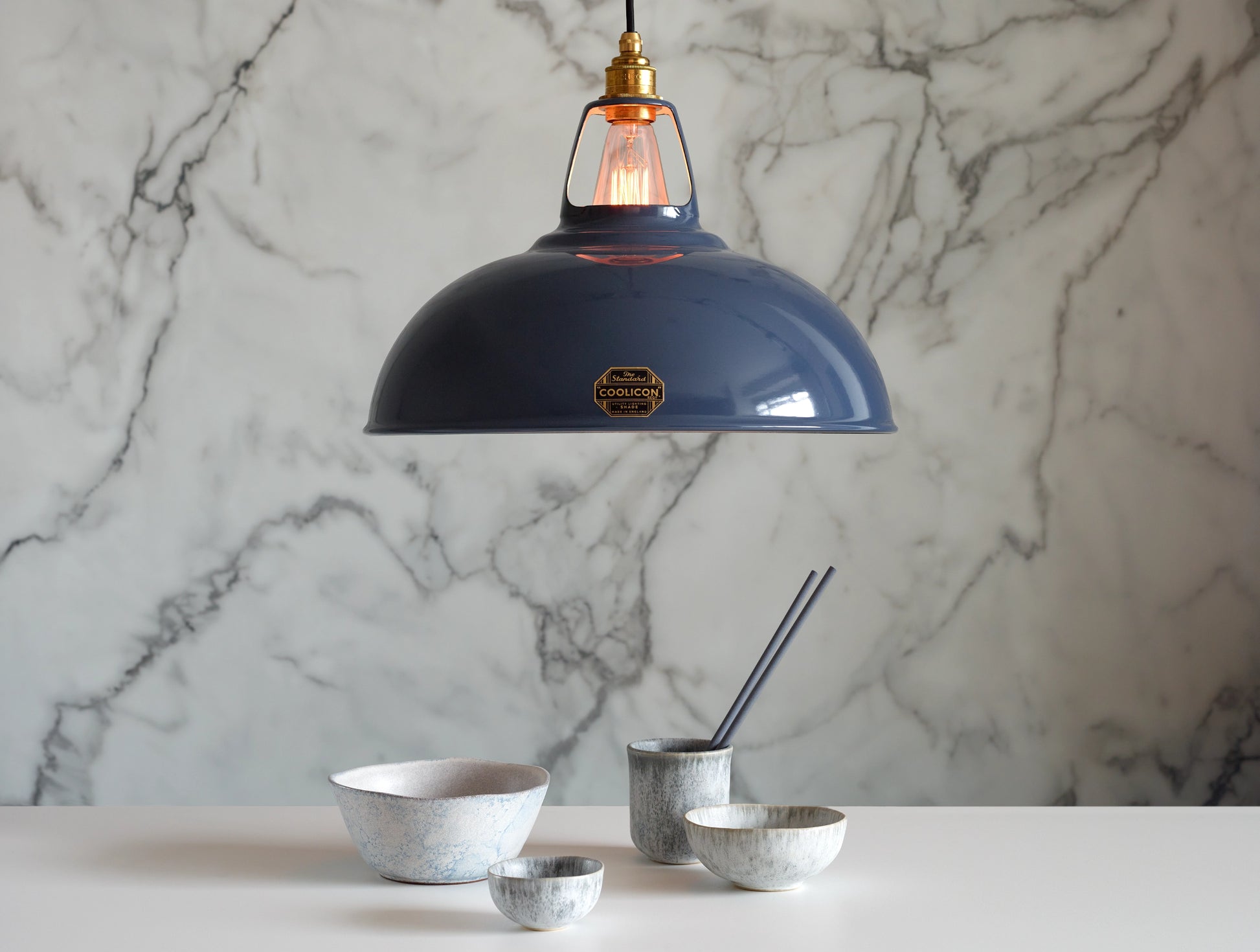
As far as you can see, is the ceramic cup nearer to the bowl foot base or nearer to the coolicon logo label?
the bowl foot base

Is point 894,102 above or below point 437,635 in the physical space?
above

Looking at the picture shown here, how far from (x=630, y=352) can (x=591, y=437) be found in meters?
1.19

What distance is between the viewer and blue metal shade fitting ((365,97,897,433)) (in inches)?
32.2

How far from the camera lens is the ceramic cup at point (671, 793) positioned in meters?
1.27

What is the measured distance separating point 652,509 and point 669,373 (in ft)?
3.94

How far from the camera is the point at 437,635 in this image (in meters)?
2.01

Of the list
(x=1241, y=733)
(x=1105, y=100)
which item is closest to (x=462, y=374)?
(x=1105, y=100)

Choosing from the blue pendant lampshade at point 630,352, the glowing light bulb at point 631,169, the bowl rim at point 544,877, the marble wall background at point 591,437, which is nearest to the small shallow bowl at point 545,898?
the bowl rim at point 544,877

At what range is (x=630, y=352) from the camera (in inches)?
32.4

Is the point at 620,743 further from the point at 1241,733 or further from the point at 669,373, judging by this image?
the point at 669,373

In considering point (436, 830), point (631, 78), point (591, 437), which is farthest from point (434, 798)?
point (591, 437)

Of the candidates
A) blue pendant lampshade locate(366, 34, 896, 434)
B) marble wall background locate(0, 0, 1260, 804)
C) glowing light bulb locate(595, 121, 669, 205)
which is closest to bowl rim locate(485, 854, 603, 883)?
blue pendant lampshade locate(366, 34, 896, 434)

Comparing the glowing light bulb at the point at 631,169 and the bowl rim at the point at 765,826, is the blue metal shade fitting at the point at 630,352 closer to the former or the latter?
the glowing light bulb at the point at 631,169

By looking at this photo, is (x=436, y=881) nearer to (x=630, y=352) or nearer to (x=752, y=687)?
(x=752, y=687)
